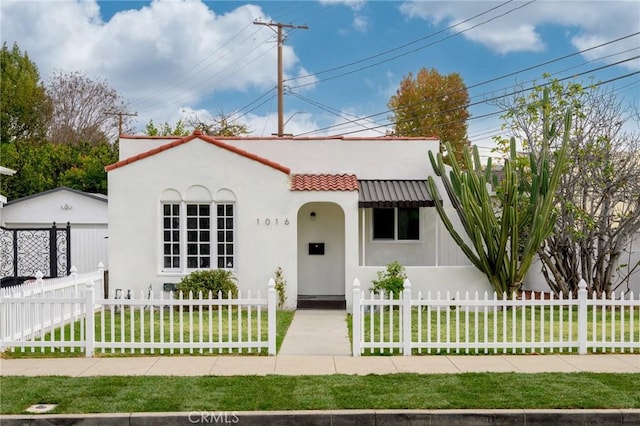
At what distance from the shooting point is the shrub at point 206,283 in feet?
50.4

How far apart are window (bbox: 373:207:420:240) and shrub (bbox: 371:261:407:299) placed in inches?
95.2

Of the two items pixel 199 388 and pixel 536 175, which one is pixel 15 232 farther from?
pixel 536 175

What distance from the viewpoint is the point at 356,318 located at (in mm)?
10352

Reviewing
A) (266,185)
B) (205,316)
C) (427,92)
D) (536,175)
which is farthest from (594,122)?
(427,92)

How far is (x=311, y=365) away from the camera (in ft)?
31.7

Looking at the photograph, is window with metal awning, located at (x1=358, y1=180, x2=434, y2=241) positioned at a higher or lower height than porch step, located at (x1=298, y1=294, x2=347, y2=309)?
higher

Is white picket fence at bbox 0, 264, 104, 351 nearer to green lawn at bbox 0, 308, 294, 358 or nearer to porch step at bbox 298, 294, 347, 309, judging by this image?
green lawn at bbox 0, 308, 294, 358

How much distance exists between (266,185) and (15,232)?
19.4 ft

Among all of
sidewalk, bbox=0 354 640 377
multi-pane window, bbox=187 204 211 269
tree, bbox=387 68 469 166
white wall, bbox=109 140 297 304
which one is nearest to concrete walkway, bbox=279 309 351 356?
sidewalk, bbox=0 354 640 377

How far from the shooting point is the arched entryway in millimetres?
17875

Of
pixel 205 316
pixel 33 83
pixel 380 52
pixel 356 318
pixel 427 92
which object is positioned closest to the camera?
pixel 356 318

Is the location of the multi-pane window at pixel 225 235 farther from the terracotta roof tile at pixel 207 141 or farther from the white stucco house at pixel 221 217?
the terracotta roof tile at pixel 207 141

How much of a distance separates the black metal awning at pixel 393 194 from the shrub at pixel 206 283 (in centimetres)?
372

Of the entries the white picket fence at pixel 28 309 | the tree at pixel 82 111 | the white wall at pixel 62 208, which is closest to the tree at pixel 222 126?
the tree at pixel 82 111
